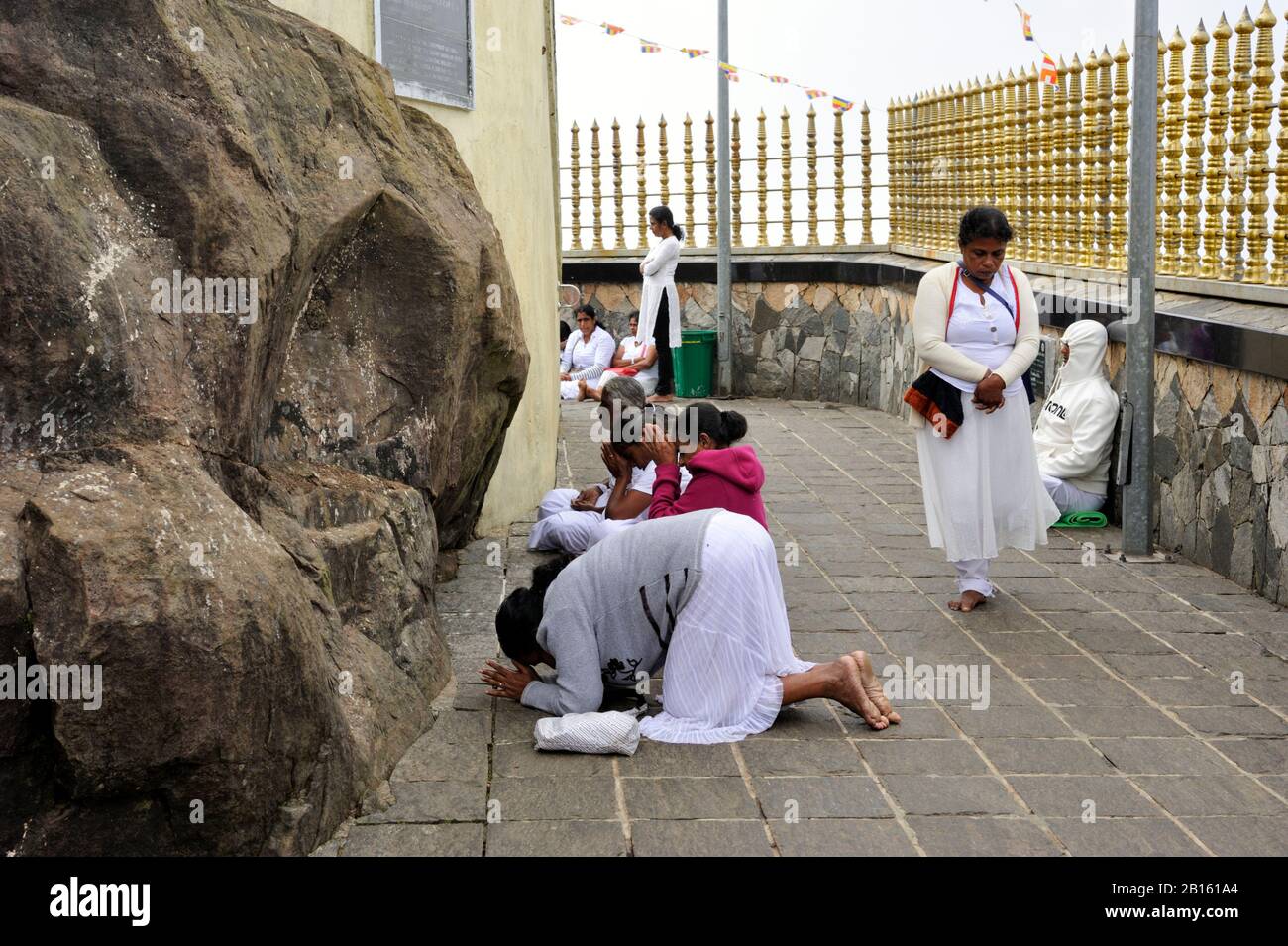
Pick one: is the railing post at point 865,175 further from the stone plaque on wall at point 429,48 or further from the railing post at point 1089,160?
the stone plaque on wall at point 429,48

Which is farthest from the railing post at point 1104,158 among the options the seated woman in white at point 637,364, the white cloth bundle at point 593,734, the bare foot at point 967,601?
the white cloth bundle at point 593,734

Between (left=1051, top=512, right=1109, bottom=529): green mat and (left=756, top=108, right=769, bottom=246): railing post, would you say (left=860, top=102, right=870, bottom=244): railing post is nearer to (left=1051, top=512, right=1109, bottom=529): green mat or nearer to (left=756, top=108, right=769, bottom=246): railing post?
(left=756, top=108, right=769, bottom=246): railing post

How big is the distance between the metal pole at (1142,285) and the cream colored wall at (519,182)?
3455 mm

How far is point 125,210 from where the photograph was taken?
4.37m

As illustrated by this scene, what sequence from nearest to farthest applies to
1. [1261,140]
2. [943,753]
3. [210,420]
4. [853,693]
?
[210,420]
[943,753]
[853,693]
[1261,140]

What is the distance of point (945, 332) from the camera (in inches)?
278

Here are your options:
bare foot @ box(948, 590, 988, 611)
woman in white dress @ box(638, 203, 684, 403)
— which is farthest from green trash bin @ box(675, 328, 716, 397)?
bare foot @ box(948, 590, 988, 611)

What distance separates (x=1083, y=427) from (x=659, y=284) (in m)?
6.41

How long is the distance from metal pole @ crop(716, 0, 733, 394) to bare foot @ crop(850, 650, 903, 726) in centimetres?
1021

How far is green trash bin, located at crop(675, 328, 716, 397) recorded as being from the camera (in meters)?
15.5

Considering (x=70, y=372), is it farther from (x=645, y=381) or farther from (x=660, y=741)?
(x=645, y=381)

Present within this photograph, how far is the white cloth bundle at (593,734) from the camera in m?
5.04

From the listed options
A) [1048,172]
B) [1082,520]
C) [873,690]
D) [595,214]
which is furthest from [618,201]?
[873,690]

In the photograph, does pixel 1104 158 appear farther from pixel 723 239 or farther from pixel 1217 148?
pixel 723 239
